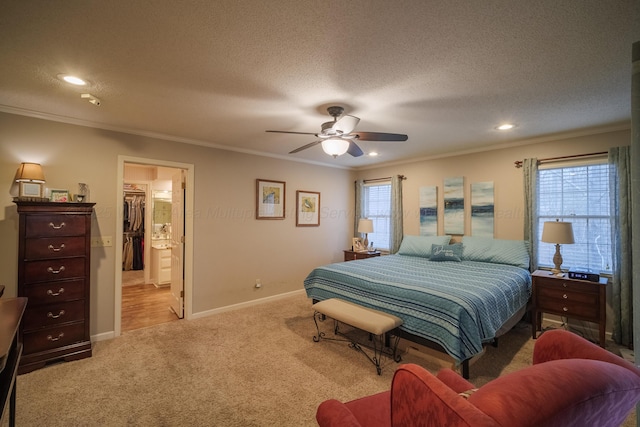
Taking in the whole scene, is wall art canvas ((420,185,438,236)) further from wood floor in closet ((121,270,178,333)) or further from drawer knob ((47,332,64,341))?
drawer knob ((47,332,64,341))

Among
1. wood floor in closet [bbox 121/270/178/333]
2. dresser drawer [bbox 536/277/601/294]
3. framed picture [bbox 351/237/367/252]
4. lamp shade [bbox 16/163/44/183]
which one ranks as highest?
lamp shade [bbox 16/163/44/183]

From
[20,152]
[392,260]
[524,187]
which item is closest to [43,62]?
[20,152]

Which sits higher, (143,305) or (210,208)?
(210,208)

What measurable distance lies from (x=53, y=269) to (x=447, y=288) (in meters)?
3.77

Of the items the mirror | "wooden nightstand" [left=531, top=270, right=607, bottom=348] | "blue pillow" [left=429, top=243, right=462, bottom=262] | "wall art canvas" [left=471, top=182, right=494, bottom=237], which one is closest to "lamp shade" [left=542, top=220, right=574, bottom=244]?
"wooden nightstand" [left=531, top=270, right=607, bottom=348]

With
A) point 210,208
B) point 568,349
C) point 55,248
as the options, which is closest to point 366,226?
point 210,208

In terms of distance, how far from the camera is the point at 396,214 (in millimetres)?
5285

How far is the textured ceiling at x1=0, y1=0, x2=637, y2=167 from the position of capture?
1467mm

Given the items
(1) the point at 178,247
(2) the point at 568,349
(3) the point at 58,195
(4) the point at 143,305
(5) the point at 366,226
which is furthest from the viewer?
(5) the point at 366,226

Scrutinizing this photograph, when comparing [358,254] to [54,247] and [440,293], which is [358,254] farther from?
[54,247]

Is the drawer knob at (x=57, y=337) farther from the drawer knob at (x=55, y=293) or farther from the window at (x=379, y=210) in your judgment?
the window at (x=379, y=210)

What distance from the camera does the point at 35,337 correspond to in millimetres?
2596

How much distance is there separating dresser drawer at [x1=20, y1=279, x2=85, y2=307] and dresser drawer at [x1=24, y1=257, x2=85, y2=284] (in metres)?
0.05

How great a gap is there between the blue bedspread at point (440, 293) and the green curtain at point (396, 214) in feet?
4.23
